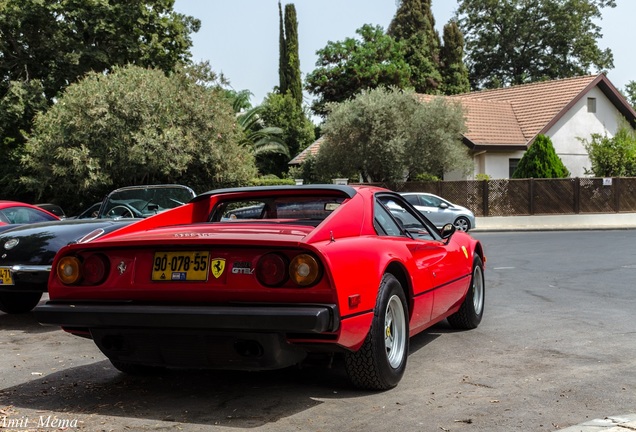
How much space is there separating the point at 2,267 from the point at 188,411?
13.4 ft

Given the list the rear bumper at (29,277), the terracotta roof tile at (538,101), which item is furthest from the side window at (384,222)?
the terracotta roof tile at (538,101)

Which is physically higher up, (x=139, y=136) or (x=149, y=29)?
(x=149, y=29)

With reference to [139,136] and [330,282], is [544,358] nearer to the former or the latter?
[330,282]

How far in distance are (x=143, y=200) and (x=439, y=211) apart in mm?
19000

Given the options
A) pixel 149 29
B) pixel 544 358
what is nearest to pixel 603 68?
pixel 149 29

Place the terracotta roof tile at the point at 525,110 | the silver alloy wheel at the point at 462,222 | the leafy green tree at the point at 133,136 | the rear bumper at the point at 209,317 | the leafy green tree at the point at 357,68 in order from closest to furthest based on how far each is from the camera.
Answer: the rear bumper at the point at 209,317 < the leafy green tree at the point at 133,136 < the silver alloy wheel at the point at 462,222 < the terracotta roof tile at the point at 525,110 < the leafy green tree at the point at 357,68

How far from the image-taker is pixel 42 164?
2875cm


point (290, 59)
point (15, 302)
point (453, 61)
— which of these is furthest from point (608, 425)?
point (453, 61)

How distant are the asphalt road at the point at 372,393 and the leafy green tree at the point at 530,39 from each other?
59.1 m

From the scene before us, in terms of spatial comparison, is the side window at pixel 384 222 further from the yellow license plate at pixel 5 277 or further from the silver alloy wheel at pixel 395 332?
the yellow license plate at pixel 5 277

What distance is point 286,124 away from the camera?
53500 mm

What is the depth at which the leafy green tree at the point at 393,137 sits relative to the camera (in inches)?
1363

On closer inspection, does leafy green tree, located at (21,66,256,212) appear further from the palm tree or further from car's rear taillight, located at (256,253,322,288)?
car's rear taillight, located at (256,253,322,288)

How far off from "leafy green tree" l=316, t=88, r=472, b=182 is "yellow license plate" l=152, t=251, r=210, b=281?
96.6 ft
